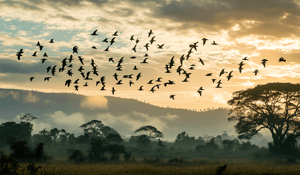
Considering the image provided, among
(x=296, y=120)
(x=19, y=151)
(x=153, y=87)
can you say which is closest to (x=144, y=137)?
(x=296, y=120)

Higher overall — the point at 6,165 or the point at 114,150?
the point at 6,165

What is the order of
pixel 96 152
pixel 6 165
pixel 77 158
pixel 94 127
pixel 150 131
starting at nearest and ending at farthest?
pixel 6 165 < pixel 77 158 < pixel 96 152 < pixel 150 131 < pixel 94 127

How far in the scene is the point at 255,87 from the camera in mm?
51406

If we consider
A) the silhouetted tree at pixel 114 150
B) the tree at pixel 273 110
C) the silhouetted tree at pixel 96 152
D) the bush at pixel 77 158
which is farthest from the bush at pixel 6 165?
the tree at pixel 273 110

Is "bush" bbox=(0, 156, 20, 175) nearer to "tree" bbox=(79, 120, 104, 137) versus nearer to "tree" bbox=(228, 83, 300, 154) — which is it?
"tree" bbox=(228, 83, 300, 154)

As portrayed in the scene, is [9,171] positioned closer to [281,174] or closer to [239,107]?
[281,174]

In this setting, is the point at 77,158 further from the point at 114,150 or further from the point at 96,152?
the point at 114,150

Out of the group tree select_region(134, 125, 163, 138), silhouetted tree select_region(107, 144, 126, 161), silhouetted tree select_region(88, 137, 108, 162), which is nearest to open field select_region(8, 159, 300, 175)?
silhouetted tree select_region(88, 137, 108, 162)

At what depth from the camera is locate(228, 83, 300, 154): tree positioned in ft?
159

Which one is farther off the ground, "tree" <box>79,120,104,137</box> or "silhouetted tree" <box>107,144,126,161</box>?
"tree" <box>79,120,104,137</box>

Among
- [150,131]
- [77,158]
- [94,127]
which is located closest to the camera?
[77,158]

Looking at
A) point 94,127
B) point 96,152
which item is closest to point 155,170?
point 96,152

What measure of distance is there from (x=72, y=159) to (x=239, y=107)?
100.0ft

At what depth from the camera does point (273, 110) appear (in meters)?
48.8
